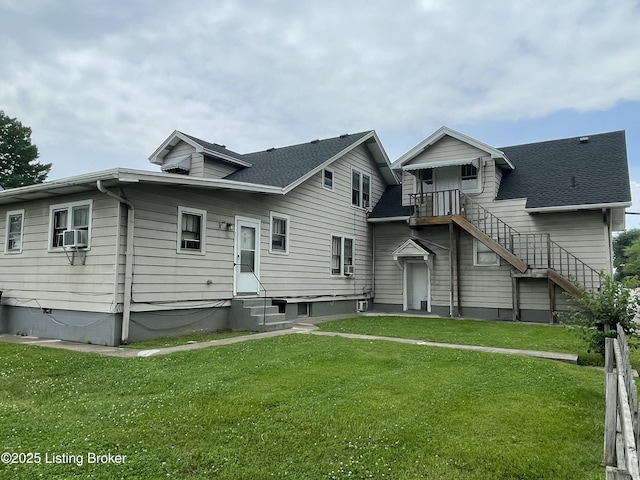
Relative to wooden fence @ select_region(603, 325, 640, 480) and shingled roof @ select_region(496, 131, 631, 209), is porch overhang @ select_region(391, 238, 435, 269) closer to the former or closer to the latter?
shingled roof @ select_region(496, 131, 631, 209)

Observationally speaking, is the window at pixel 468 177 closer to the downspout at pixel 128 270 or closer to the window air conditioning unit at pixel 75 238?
the downspout at pixel 128 270

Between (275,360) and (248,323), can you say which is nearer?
(275,360)

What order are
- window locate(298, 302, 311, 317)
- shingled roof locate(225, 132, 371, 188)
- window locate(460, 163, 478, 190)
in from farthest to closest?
window locate(460, 163, 478, 190), window locate(298, 302, 311, 317), shingled roof locate(225, 132, 371, 188)

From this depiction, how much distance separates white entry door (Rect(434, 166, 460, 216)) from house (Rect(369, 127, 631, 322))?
4cm

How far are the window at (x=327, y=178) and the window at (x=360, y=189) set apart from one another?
1.59 m

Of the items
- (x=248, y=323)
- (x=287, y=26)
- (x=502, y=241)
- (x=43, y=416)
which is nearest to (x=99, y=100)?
(x=287, y=26)

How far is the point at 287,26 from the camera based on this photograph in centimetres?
1446

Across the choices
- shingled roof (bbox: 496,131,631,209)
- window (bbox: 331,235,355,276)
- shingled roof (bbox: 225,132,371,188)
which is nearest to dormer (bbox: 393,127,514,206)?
shingled roof (bbox: 496,131,631,209)

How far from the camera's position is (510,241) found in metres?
14.8

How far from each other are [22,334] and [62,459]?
30.0ft

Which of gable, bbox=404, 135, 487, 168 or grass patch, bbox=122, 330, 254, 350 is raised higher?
gable, bbox=404, 135, 487, 168

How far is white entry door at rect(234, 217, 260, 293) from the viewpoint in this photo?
12203 millimetres

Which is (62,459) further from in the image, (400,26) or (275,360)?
(400,26)

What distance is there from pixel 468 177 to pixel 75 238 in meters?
13.0
